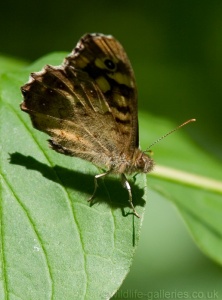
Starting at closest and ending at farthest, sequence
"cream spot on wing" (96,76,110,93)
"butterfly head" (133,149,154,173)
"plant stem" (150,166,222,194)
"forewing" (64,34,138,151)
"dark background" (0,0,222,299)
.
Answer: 1. "forewing" (64,34,138,151)
2. "cream spot on wing" (96,76,110,93)
3. "butterfly head" (133,149,154,173)
4. "plant stem" (150,166,222,194)
5. "dark background" (0,0,222,299)

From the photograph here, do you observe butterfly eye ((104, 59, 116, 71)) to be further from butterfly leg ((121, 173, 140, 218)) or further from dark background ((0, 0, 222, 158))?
dark background ((0, 0, 222, 158))

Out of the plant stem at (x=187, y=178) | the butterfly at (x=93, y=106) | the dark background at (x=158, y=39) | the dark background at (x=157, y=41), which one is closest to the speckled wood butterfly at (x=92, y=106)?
the butterfly at (x=93, y=106)

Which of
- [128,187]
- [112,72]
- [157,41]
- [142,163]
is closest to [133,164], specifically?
[142,163]

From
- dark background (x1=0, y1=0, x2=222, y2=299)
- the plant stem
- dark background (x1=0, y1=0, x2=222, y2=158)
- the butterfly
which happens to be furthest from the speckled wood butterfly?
dark background (x1=0, y1=0, x2=222, y2=158)

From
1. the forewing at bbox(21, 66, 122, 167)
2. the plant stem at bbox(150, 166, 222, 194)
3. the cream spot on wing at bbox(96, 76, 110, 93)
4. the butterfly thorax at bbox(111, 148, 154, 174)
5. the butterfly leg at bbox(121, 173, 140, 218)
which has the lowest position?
the plant stem at bbox(150, 166, 222, 194)

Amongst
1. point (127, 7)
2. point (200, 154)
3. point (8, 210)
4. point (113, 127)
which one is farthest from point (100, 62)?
point (127, 7)

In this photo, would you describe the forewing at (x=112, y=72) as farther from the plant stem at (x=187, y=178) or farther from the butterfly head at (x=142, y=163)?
the plant stem at (x=187, y=178)

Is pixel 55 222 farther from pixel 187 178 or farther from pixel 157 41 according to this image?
pixel 157 41

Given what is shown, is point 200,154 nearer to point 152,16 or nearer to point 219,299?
point 219,299
